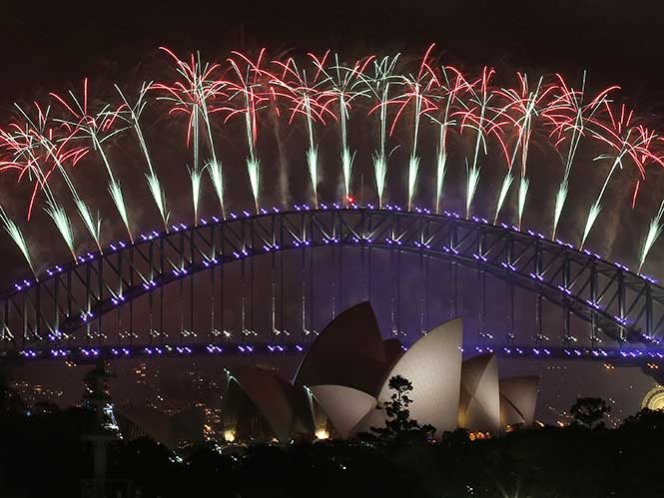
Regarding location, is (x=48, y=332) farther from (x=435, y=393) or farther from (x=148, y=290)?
(x=435, y=393)

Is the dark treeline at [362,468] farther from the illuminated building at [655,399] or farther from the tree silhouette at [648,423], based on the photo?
the illuminated building at [655,399]

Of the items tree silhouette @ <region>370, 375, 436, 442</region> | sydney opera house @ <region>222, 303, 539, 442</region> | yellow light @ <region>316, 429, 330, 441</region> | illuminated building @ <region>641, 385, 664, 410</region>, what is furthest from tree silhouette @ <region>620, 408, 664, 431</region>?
illuminated building @ <region>641, 385, 664, 410</region>

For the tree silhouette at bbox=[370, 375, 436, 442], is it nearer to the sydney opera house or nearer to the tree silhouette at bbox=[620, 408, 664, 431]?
the sydney opera house

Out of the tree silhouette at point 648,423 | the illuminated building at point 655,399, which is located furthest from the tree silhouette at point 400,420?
the illuminated building at point 655,399

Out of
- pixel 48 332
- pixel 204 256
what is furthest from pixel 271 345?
pixel 48 332

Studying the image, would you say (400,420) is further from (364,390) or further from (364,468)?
(364,468)

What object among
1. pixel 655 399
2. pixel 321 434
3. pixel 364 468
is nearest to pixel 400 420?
pixel 321 434
